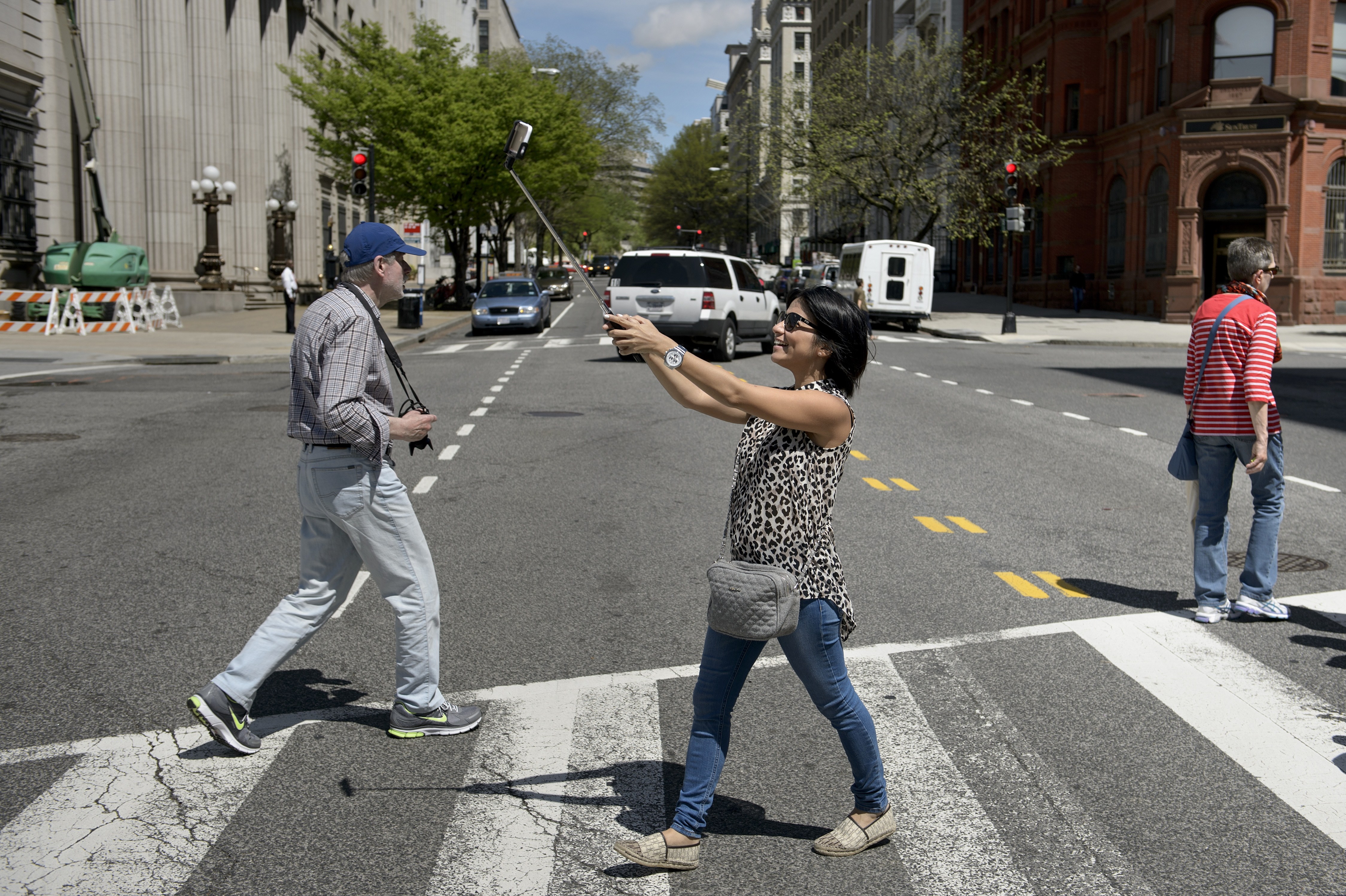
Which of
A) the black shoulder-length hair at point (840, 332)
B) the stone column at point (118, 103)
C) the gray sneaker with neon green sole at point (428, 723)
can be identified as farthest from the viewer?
the stone column at point (118, 103)

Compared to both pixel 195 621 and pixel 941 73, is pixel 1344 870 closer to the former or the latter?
pixel 195 621

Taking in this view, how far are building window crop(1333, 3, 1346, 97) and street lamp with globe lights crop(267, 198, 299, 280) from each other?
3576 cm

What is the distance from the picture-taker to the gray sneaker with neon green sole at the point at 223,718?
4648mm

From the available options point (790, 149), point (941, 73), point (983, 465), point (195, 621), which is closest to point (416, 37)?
point (790, 149)

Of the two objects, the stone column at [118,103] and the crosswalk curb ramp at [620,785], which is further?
the stone column at [118,103]

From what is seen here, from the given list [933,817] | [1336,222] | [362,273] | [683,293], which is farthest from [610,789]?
[1336,222]

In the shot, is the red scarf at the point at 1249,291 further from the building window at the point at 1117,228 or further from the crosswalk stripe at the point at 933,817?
the building window at the point at 1117,228

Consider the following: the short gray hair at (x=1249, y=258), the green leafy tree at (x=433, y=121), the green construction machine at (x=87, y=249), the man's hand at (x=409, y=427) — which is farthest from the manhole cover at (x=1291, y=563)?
the green leafy tree at (x=433, y=121)

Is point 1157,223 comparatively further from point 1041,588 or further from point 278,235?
point 1041,588

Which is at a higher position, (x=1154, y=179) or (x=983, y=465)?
(x=1154, y=179)

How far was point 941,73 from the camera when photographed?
4722 cm

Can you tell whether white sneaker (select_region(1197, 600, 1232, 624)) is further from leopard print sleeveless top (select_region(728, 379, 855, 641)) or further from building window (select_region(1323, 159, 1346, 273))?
building window (select_region(1323, 159, 1346, 273))

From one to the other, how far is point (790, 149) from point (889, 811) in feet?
147

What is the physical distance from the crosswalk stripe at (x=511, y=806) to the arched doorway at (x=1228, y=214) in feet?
124
